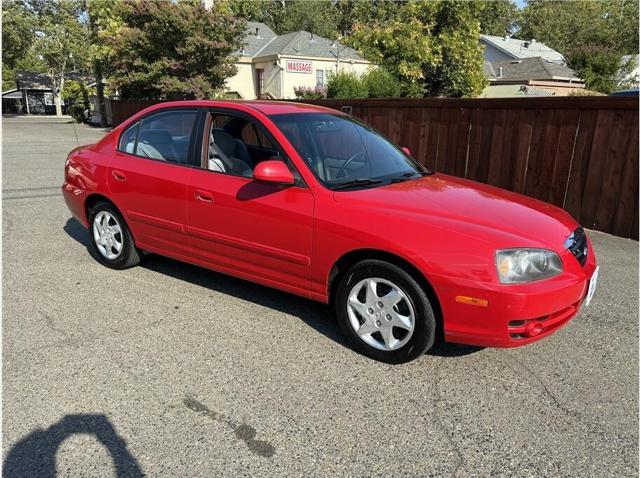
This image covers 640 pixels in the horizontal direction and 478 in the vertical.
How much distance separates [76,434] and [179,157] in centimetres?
249

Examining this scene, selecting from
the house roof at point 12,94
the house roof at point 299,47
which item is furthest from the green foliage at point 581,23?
the house roof at point 12,94

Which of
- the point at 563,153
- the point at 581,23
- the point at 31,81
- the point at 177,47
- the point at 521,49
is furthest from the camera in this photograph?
the point at 31,81

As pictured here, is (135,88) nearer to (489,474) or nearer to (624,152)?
(624,152)

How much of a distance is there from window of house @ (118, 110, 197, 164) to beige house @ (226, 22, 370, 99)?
32.7 m

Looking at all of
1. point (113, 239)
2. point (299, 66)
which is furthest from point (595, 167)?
point (299, 66)

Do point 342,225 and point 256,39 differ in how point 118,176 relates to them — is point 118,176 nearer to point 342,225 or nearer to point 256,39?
point 342,225

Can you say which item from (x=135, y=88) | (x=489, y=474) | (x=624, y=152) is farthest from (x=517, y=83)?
(x=489, y=474)

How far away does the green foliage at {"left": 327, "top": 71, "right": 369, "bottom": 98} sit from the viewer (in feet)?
59.7

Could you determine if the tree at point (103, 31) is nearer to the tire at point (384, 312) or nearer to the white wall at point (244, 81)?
the white wall at point (244, 81)

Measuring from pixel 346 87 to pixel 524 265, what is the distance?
53.1 feet

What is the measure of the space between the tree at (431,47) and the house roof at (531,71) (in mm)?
14221

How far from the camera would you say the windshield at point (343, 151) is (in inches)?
151

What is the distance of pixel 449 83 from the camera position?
2661 centimetres

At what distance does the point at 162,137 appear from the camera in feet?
15.6
